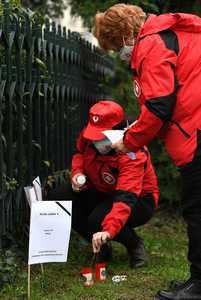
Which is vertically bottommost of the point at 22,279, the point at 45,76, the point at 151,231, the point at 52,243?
the point at 151,231

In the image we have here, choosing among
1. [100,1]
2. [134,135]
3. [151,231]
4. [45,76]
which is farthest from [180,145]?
[100,1]

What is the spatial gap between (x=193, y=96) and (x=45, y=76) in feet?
6.40

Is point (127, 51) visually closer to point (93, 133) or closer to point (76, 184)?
point (93, 133)

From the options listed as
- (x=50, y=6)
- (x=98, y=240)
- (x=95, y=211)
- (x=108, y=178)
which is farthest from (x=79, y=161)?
(x=50, y=6)

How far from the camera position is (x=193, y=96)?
3.79 metres

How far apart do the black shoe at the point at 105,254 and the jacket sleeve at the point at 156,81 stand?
156 centimetres

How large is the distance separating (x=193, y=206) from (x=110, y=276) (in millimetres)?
1031

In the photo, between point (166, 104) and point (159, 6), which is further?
point (159, 6)

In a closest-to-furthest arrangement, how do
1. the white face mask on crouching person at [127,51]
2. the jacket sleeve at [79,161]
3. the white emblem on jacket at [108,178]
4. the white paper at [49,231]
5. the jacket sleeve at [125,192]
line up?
the white face mask on crouching person at [127,51] → the white paper at [49,231] → the jacket sleeve at [125,192] → the white emblem on jacket at [108,178] → the jacket sleeve at [79,161]

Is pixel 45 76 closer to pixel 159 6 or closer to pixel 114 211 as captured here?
pixel 114 211

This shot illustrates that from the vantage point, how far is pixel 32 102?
5316mm

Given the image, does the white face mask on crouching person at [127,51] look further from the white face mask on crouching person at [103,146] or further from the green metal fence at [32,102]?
the green metal fence at [32,102]

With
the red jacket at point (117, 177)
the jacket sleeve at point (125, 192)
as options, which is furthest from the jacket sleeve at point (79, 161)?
the jacket sleeve at point (125, 192)

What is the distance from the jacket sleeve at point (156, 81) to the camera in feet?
12.1
